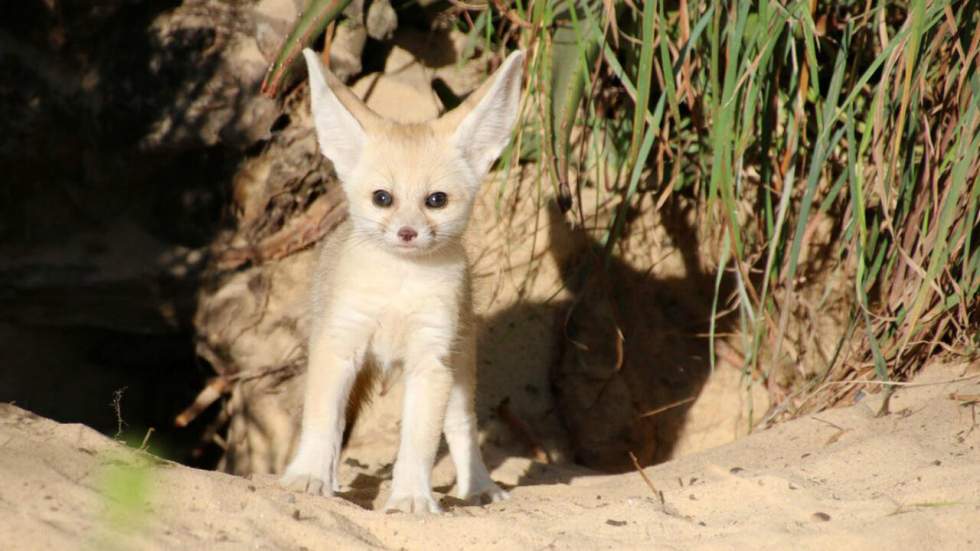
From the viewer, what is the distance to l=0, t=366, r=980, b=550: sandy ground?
212 cm

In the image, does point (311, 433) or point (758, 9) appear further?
point (758, 9)

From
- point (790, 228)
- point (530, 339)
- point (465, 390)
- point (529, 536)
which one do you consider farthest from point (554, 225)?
point (529, 536)

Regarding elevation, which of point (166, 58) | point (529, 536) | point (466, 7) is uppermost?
point (466, 7)

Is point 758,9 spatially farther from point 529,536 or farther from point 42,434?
point 42,434

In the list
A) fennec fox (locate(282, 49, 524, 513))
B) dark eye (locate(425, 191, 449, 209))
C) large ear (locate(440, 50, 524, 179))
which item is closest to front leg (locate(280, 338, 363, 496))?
fennec fox (locate(282, 49, 524, 513))

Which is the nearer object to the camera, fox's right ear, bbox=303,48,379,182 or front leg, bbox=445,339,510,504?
fox's right ear, bbox=303,48,379,182

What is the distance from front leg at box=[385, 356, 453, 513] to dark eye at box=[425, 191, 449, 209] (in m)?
0.47

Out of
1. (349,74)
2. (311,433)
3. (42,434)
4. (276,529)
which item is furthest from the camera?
(349,74)

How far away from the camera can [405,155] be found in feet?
10.5

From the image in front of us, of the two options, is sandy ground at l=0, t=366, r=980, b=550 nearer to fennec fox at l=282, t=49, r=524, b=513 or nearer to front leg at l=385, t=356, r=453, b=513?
front leg at l=385, t=356, r=453, b=513

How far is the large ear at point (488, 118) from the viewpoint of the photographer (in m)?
3.07

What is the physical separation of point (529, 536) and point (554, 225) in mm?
2516

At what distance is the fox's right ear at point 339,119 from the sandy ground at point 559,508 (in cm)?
102

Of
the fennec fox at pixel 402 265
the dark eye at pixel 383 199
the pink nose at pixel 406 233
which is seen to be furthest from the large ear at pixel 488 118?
the pink nose at pixel 406 233
